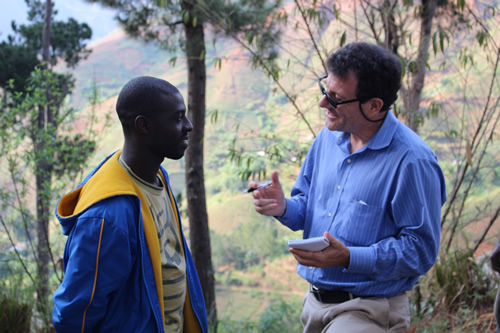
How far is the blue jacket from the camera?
1403 millimetres

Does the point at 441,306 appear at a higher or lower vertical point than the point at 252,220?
higher

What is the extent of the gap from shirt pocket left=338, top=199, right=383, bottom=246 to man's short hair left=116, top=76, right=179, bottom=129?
889 millimetres

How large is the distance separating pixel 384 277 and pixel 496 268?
2.20ft

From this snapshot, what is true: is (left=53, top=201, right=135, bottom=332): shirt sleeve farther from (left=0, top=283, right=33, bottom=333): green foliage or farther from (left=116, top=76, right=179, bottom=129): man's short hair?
(left=0, top=283, right=33, bottom=333): green foliage

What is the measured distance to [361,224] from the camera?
1955 millimetres

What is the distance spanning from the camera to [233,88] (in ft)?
57.2

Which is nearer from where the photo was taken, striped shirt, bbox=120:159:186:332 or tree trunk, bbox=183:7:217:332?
striped shirt, bbox=120:159:186:332

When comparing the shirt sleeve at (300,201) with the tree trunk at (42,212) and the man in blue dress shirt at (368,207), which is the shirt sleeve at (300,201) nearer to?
the man in blue dress shirt at (368,207)

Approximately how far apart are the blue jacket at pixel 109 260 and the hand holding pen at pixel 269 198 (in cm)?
72

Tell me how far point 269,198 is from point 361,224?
468 mm

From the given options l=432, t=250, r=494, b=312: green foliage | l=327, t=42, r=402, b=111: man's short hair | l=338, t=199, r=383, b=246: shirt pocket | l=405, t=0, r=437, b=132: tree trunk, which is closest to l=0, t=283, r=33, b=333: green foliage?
l=338, t=199, r=383, b=246: shirt pocket

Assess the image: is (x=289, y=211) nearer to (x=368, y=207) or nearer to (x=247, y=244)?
(x=368, y=207)

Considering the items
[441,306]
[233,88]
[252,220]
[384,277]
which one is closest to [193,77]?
[441,306]

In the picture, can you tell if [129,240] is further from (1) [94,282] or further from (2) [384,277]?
(2) [384,277]
